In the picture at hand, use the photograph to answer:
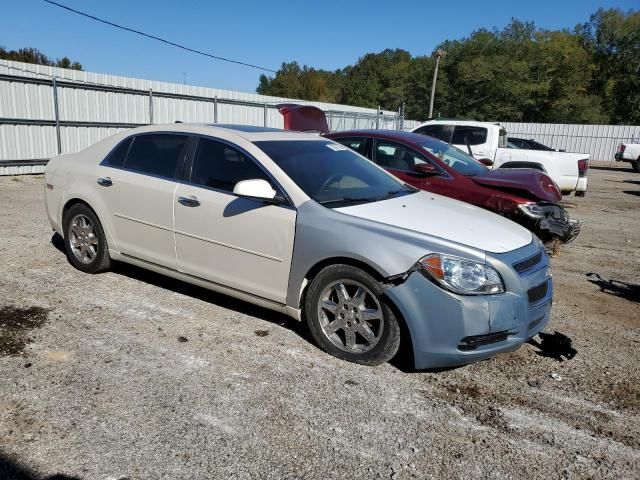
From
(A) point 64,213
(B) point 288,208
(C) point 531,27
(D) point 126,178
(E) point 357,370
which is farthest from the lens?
(C) point 531,27

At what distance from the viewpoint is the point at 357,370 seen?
3516mm

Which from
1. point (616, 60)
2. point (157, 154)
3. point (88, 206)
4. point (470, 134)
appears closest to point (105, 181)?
point (88, 206)

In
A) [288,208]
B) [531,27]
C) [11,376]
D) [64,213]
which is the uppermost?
[531,27]

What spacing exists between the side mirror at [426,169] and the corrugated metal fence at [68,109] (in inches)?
401

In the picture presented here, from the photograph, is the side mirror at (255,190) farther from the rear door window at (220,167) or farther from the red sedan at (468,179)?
the red sedan at (468,179)

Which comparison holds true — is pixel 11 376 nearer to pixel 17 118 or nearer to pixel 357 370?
pixel 357 370

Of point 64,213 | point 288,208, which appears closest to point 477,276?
point 288,208

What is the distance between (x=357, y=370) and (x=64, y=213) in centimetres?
358

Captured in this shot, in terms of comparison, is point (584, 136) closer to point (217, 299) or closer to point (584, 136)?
point (584, 136)

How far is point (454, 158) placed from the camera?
23.0ft

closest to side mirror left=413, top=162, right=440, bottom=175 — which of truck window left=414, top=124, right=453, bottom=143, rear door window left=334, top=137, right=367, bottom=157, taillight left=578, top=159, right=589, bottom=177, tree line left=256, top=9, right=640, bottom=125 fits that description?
rear door window left=334, top=137, right=367, bottom=157

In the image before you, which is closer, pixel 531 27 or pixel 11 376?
pixel 11 376

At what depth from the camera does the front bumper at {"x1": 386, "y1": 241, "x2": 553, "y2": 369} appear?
10.5ft

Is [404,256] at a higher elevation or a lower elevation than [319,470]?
higher
